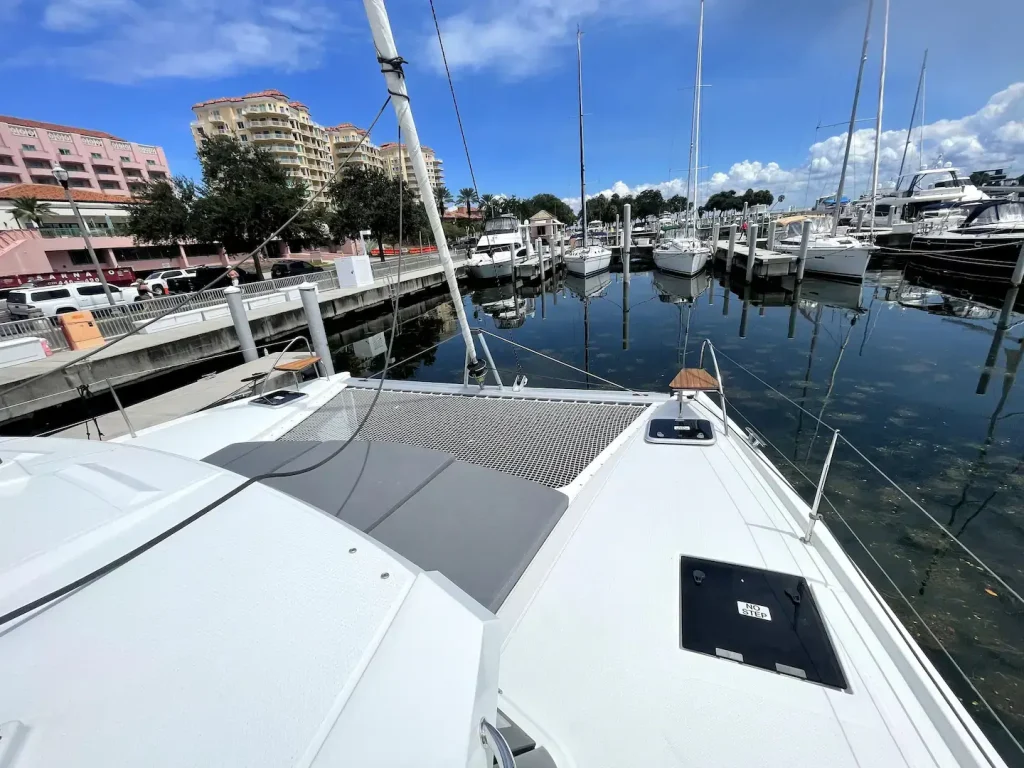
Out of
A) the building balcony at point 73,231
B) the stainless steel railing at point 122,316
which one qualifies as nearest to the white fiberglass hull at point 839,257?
the stainless steel railing at point 122,316

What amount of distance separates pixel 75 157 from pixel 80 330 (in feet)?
193

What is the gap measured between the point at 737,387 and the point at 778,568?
743cm

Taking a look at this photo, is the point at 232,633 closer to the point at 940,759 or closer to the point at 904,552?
the point at 940,759

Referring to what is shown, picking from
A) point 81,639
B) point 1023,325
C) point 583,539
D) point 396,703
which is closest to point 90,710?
point 81,639

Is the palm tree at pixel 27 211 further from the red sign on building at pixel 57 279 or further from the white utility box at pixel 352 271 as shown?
the white utility box at pixel 352 271

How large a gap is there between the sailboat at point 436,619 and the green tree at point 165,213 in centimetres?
2563

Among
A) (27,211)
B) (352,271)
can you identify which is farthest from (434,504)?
(27,211)

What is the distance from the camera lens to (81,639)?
91cm

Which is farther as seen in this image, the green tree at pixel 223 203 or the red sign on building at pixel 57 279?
the red sign on building at pixel 57 279

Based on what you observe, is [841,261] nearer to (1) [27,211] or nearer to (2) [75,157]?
(1) [27,211]

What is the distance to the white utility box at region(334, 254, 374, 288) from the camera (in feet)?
69.5

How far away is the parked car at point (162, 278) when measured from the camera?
22609mm

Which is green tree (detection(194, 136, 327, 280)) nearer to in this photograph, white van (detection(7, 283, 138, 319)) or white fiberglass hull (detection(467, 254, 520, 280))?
white van (detection(7, 283, 138, 319))

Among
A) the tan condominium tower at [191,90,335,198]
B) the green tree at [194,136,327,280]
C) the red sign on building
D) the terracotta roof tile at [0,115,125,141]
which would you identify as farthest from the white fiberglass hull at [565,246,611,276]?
the terracotta roof tile at [0,115,125,141]
